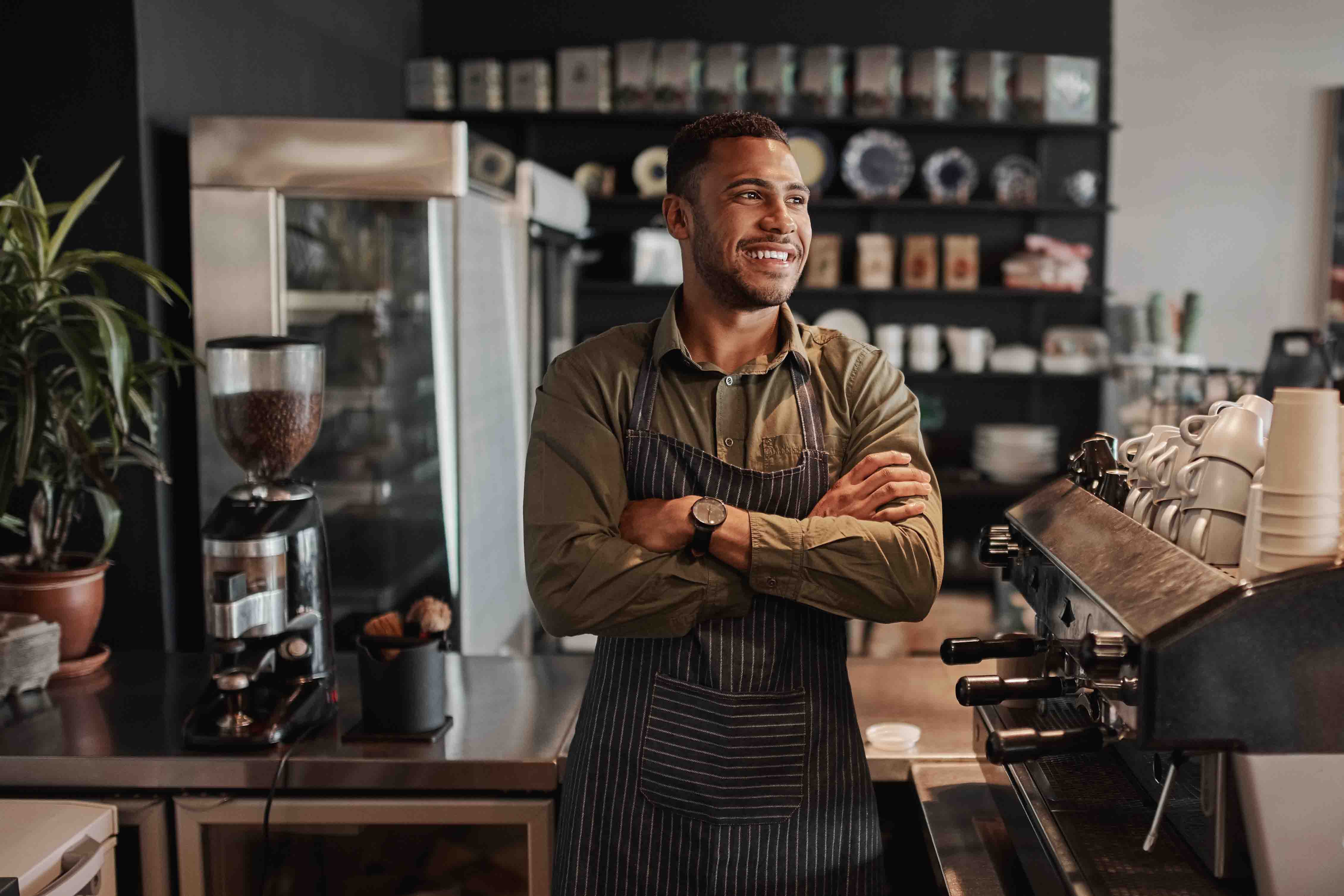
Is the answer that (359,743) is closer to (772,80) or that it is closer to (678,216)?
(678,216)

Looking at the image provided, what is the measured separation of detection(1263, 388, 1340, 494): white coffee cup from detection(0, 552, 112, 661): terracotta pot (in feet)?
6.76

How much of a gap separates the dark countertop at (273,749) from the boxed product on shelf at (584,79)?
3.64 metres

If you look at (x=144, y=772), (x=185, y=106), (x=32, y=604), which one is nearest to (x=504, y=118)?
(x=185, y=106)

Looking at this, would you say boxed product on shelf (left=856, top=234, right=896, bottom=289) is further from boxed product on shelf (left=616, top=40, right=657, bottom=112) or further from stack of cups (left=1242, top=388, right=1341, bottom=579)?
stack of cups (left=1242, top=388, right=1341, bottom=579)

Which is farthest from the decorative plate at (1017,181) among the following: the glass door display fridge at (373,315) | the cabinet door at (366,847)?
the cabinet door at (366,847)

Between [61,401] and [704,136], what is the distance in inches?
54.9

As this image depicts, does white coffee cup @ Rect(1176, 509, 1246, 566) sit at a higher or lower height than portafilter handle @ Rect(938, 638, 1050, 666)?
higher

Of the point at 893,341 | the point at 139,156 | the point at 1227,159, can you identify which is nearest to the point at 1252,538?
the point at 139,156

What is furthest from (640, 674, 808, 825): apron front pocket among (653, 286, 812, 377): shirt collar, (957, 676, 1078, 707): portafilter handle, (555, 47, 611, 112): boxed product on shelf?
(555, 47, 611, 112): boxed product on shelf

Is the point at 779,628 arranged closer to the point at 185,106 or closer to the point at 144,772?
the point at 144,772

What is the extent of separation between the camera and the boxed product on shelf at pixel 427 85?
17.2 ft

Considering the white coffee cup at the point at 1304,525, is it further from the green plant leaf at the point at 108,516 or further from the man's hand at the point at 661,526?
the green plant leaf at the point at 108,516

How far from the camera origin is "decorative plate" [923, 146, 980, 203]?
17.7 feet

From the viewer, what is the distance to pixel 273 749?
1.89m
